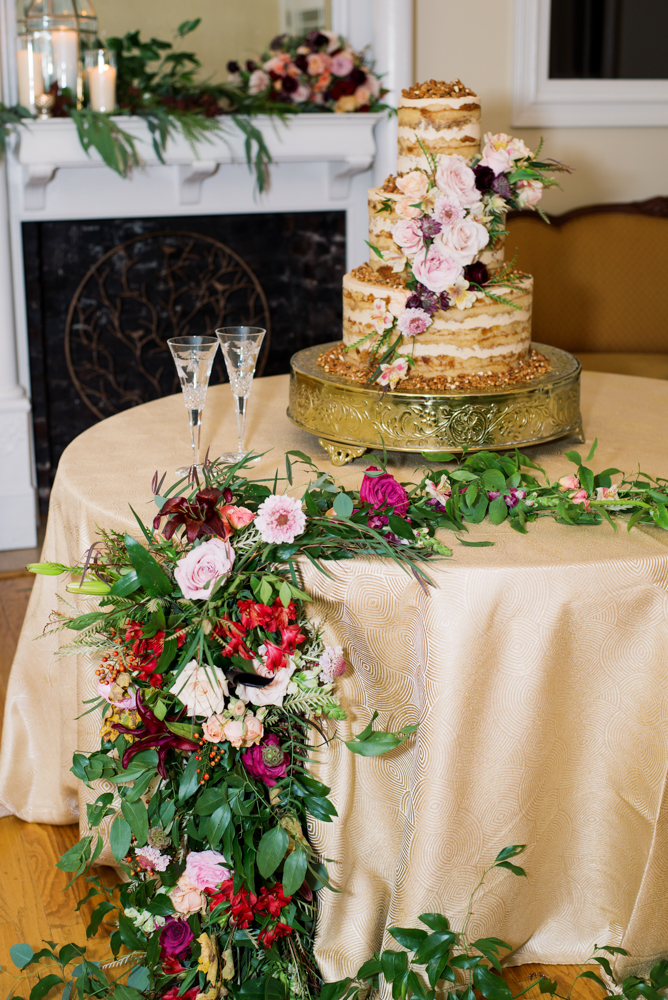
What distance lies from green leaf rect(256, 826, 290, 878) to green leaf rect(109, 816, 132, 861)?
0.56 ft

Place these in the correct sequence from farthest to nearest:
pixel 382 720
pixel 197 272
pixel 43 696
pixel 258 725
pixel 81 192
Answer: pixel 197 272, pixel 81 192, pixel 43 696, pixel 382 720, pixel 258 725

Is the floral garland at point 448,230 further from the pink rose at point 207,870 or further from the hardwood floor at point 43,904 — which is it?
the hardwood floor at point 43,904

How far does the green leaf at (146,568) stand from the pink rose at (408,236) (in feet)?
2.17

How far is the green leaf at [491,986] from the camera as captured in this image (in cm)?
127

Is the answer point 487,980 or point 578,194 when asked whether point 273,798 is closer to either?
point 487,980

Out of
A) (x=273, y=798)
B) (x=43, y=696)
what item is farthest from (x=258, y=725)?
(x=43, y=696)

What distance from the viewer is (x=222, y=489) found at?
128 centimetres

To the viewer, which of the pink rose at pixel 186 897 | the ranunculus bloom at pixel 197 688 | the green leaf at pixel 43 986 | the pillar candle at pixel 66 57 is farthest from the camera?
the pillar candle at pixel 66 57

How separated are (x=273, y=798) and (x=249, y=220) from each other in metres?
2.85

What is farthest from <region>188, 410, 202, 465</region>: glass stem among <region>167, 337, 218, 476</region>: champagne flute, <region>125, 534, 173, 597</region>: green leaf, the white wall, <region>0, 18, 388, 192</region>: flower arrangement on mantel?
the white wall

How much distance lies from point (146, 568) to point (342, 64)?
268cm

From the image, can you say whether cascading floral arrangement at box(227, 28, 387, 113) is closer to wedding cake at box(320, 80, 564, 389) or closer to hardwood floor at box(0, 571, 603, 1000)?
wedding cake at box(320, 80, 564, 389)

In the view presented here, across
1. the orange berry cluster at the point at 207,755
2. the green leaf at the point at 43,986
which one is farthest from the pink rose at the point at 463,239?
the green leaf at the point at 43,986

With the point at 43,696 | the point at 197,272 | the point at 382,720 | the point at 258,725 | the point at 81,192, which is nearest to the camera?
the point at 258,725
